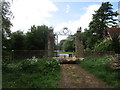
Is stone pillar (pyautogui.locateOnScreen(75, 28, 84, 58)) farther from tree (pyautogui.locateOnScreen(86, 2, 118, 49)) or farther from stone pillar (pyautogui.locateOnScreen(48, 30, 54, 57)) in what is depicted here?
tree (pyautogui.locateOnScreen(86, 2, 118, 49))

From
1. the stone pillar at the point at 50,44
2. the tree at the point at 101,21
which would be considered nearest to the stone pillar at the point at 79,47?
the stone pillar at the point at 50,44

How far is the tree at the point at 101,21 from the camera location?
21719mm

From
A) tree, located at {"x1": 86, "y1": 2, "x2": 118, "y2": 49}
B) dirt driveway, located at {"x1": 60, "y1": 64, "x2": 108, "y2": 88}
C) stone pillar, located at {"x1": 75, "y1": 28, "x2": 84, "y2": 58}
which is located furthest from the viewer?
tree, located at {"x1": 86, "y1": 2, "x2": 118, "y2": 49}

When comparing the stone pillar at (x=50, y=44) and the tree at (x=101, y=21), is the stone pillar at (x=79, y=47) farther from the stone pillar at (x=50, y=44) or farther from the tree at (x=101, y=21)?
the tree at (x=101, y=21)

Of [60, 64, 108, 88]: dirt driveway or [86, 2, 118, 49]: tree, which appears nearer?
[60, 64, 108, 88]: dirt driveway

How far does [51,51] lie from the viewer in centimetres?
1262

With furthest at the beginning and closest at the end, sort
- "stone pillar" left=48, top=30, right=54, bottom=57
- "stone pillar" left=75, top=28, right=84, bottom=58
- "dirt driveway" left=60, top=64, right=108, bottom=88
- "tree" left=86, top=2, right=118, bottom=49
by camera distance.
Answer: "tree" left=86, top=2, right=118, bottom=49, "stone pillar" left=75, top=28, right=84, bottom=58, "stone pillar" left=48, top=30, right=54, bottom=57, "dirt driveway" left=60, top=64, right=108, bottom=88

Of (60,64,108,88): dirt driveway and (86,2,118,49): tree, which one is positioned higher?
(86,2,118,49): tree

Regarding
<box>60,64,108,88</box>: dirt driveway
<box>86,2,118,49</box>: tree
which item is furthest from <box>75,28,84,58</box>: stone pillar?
<box>86,2,118,49</box>: tree

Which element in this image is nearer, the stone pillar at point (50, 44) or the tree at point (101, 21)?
the stone pillar at point (50, 44)

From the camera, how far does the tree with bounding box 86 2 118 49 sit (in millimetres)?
21719

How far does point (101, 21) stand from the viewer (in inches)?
868

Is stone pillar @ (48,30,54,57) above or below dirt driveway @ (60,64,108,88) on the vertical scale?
above

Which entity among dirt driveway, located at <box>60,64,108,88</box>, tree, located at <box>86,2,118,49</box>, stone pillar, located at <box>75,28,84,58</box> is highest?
tree, located at <box>86,2,118,49</box>
